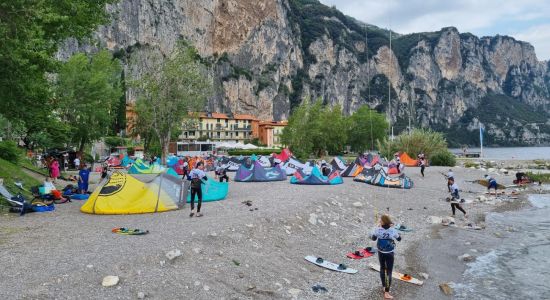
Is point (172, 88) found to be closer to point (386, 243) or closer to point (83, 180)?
point (83, 180)

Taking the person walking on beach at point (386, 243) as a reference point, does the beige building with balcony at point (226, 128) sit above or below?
above

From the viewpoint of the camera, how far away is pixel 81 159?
4144 centimetres

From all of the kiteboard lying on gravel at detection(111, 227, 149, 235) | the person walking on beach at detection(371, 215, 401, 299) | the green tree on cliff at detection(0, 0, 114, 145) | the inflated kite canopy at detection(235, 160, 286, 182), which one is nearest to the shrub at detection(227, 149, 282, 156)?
the inflated kite canopy at detection(235, 160, 286, 182)

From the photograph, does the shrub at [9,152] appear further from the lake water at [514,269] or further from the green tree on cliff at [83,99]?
the lake water at [514,269]

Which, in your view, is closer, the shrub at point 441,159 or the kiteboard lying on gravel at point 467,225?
A: the kiteboard lying on gravel at point 467,225

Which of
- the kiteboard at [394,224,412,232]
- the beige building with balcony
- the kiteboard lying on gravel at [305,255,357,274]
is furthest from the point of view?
the beige building with balcony

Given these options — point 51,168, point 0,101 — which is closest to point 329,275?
point 0,101

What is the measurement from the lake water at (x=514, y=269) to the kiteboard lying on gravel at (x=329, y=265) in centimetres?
252

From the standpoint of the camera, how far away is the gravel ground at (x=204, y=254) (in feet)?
26.2

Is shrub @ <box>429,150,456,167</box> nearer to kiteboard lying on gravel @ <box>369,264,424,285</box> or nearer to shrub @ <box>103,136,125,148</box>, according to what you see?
kiteboard lying on gravel @ <box>369,264,424,285</box>

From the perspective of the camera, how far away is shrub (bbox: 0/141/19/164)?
26.0m

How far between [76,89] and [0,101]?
2592 cm

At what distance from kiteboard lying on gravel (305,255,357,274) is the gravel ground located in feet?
0.59

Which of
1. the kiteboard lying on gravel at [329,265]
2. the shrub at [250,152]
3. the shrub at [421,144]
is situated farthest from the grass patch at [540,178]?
the shrub at [250,152]
